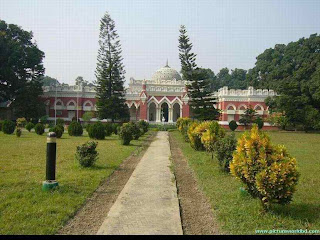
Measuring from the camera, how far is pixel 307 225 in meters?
Answer: 3.85

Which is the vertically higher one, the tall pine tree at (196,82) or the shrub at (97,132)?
the tall pine tree at (196,82)

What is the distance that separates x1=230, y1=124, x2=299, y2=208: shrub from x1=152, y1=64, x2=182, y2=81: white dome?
36.3 metres

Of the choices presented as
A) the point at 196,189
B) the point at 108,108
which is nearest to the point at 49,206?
the point at 196,189

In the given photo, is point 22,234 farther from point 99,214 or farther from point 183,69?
point 183,69

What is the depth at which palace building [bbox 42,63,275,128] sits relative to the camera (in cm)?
3428

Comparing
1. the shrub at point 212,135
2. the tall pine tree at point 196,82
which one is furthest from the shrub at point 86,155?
the tall pine tree at point 196,82

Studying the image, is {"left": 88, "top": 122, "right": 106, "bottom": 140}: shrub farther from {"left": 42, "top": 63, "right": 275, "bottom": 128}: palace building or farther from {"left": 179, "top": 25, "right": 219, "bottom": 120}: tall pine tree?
{"left": 42, "top": 63, "right": 275, "bottom": 128}: palace building

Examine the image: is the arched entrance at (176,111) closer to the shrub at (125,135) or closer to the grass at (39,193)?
the shrub at (125,135)

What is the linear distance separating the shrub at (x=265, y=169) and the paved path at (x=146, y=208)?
111 cm

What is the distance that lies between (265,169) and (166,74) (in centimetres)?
3782

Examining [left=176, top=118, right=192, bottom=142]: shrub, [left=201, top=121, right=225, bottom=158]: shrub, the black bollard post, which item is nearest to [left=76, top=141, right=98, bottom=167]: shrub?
the black bollard post

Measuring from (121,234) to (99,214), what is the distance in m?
0.91

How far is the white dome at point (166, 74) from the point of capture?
40.9 m

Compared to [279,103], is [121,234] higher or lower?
lower
